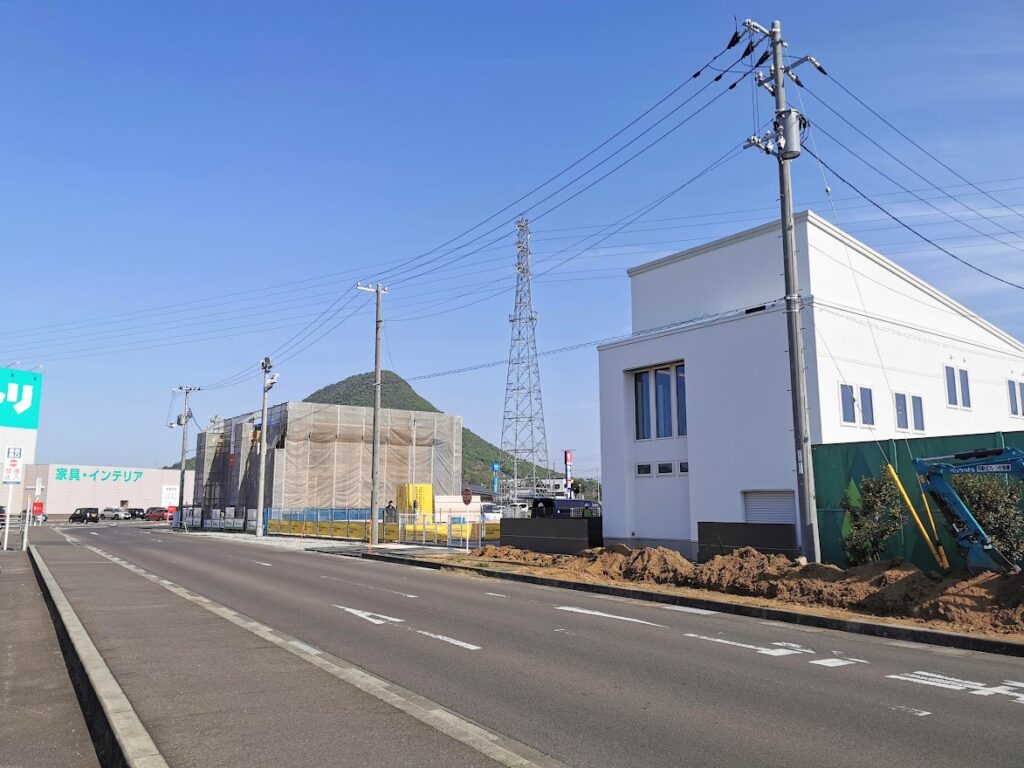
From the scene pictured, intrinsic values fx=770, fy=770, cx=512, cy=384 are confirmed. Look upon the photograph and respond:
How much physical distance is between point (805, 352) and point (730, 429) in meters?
2.85

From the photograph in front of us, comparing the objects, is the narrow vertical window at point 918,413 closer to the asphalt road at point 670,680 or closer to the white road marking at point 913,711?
the asphalt road at point 670,680

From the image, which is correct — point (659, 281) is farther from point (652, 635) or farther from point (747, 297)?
point (652, 635)

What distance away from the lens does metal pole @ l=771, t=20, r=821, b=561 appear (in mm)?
14930

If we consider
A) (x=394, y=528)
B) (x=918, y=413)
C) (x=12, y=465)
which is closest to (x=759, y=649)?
(x=918, y=413)

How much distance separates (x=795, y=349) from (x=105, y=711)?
13.0 metres

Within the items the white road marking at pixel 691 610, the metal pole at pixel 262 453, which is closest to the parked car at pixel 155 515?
the metal pole at pixel 262 453

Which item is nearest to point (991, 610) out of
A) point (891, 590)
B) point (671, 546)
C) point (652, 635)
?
point (891, 590)

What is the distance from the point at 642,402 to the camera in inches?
950

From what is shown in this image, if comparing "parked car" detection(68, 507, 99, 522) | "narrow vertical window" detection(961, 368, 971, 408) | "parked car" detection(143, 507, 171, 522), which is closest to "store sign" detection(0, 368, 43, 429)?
"narrow vertical window" detection(961, 368, 971, 408)

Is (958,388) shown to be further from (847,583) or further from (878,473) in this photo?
(847,583)

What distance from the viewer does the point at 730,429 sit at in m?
20.6

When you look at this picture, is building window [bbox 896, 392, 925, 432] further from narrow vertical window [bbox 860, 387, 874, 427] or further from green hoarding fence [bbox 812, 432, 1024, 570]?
green hoarding fence [bbox 812, 432, 1024, 570]

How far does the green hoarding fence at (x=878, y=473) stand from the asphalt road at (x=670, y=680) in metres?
4.99

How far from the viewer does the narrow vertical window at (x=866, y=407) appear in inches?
789
